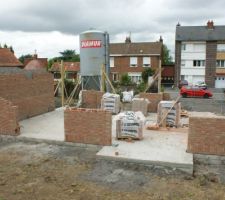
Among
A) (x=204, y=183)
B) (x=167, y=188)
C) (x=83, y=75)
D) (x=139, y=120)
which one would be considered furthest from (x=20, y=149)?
(x=83, y=75)

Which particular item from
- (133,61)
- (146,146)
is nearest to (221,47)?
(133,61)

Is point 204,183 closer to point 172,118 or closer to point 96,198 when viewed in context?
point 96,198

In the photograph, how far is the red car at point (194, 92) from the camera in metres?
31.2

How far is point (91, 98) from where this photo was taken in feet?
63.4

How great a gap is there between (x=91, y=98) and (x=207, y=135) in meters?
10.3

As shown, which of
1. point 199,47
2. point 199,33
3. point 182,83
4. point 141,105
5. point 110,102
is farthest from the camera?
point 199,33

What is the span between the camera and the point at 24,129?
1388 centimetres

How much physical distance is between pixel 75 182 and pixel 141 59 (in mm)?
40784

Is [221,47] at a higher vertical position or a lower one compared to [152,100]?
higher

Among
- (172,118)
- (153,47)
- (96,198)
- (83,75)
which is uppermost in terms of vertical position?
(153,47)

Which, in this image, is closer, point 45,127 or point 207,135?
point 207,135

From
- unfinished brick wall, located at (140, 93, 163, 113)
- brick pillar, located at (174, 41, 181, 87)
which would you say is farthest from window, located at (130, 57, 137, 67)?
unfinished brick wall, located at (140, 93, 163, 113)

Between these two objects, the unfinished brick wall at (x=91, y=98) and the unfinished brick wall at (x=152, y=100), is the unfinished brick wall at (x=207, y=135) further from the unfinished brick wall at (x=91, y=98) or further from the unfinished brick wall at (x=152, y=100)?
the unfinished brick wall at (x=91, y=98)

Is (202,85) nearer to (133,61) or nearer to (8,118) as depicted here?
(133,61)
